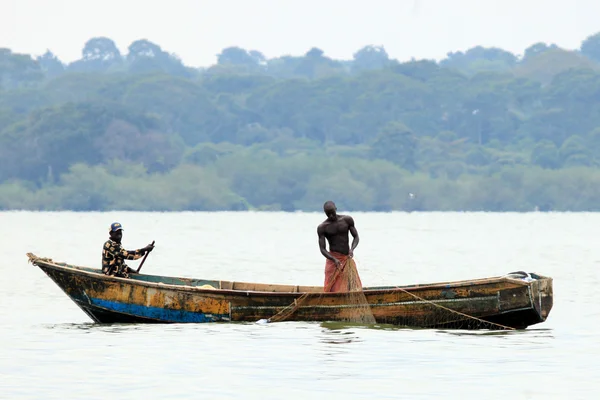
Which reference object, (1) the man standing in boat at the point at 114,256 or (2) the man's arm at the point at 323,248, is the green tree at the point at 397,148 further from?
(2) the man's arm at the point at 323,248

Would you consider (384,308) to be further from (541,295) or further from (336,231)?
(541,295)

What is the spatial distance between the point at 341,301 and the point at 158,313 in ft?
9.15

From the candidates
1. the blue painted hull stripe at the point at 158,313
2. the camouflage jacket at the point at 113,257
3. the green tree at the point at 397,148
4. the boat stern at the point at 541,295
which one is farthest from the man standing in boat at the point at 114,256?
the green tree at the point at 397,148

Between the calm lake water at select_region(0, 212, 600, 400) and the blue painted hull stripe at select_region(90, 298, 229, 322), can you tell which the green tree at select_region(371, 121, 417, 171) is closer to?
the calm lake water at select_region(0, 212, 600, 400)

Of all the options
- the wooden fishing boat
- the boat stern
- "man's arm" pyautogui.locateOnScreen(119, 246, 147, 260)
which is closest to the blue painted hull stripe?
the wooden fishing boat

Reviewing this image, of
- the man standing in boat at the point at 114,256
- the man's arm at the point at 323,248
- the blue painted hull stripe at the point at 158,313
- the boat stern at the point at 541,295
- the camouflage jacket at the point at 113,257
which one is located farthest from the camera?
the camouflage jacket at the point at 113,257

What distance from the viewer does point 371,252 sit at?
5153cm

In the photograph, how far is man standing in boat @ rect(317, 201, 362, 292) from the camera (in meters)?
20.7

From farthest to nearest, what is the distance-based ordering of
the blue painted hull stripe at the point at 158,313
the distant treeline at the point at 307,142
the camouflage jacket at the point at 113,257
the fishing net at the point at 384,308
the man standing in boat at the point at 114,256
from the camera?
the distant treeline at the point at 307,142 < the camouflage jacket at the point at 113,257 < the man standing in boat at the point at 114,256 < the blue painted hull stripe at the point at 158,313 < the fishing net at the point at 384,308

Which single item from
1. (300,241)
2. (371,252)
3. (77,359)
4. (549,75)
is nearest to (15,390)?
(77,359)

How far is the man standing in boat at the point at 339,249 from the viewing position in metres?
20.7

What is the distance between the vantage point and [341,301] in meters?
20.7

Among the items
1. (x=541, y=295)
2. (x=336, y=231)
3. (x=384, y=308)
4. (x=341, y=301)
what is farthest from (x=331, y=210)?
(x=541, y=295)

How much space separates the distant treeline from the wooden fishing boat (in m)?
91.2
